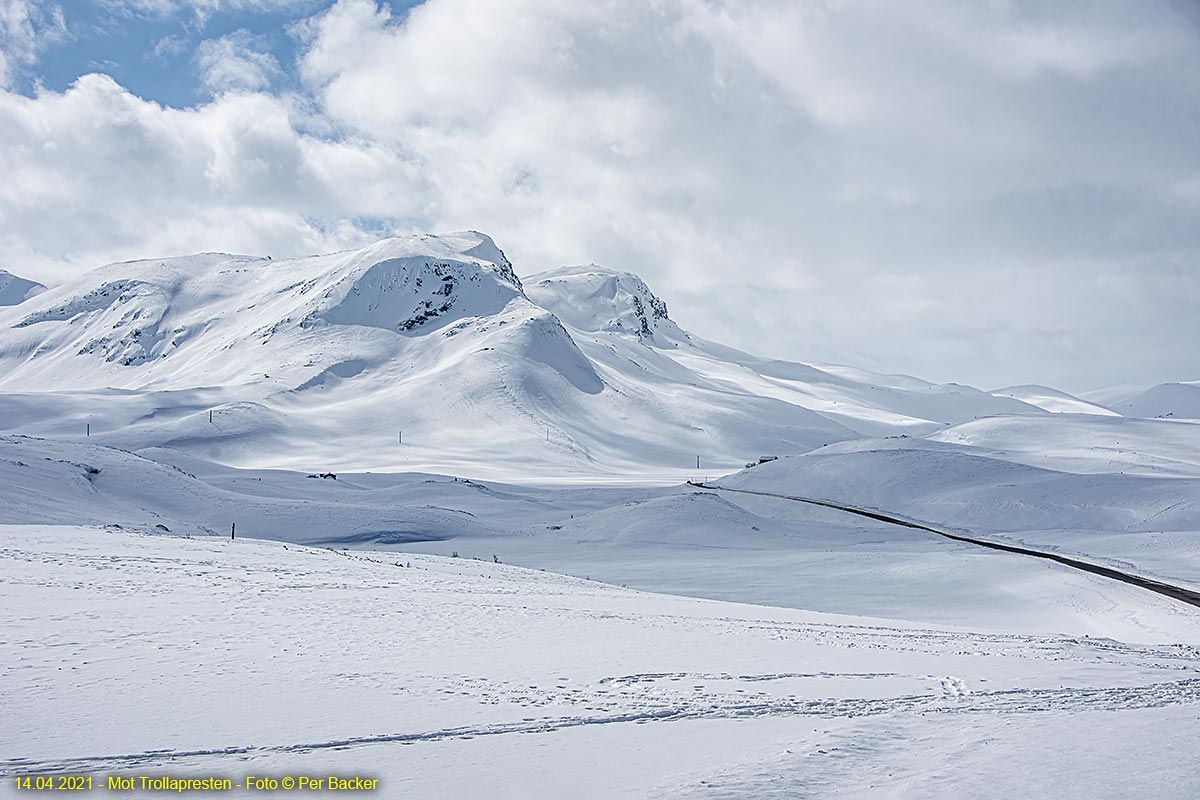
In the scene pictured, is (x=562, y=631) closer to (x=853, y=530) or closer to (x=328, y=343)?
(x=853, y=530)

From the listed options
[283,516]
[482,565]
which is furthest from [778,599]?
[283,516]

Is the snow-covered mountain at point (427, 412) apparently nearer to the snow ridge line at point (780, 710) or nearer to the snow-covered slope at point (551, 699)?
the snow-covered slope at point (551, 699)

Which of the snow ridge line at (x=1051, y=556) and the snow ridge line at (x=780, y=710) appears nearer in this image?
the snow ridge line at (x=780, y=710)

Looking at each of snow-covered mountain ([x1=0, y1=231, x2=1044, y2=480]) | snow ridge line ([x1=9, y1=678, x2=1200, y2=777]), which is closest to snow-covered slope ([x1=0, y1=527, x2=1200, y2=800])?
snow ridge line ([x1=9, y1=678, x2=1200, y2=777])

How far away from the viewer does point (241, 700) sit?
946cm

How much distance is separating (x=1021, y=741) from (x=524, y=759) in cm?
501

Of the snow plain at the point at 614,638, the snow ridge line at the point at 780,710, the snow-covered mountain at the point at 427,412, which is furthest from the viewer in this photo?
the snow-covered mountain at the point at 427,412

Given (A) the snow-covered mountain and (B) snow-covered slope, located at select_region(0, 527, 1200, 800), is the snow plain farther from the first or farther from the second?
(A) the snow-covered mountain

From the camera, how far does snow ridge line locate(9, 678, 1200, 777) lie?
760 cm

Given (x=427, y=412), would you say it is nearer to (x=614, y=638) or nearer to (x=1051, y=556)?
(x=1051, y=556)

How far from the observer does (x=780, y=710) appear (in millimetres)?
10164

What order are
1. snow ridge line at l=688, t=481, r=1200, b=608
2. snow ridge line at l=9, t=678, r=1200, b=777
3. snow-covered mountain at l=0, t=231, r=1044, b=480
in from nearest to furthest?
snow ridge line at l=9, t=678, r=1200, b=777 → snow ridge line at l=688, t=481, r=1200, b=608 → snow-covered mountain at l=0, t=231, r=1044, b=480

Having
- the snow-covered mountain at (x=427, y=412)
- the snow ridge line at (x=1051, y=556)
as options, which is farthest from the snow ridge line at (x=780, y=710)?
the snow-covered mountain at (x=427, y=412)

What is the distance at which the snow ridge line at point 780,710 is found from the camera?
24.9ft
